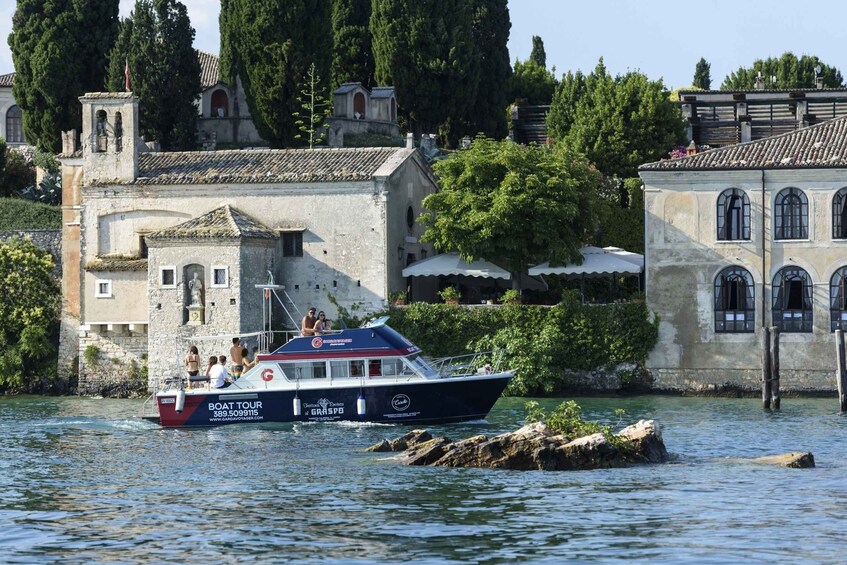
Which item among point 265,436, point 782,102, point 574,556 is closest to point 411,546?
point 574,556

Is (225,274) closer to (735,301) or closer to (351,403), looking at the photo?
(351,403)

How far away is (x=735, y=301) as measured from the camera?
2063 inches

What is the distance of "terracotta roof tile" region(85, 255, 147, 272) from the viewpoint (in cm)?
5531

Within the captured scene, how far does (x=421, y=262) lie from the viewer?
55.4 meters

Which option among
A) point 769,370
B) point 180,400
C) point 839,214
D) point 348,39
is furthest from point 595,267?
point 348,39

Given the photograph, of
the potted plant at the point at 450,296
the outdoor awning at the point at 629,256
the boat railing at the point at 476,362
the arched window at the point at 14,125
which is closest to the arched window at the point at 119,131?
the potted plant at the point at 450,296

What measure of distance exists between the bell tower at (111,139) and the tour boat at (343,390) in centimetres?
1287

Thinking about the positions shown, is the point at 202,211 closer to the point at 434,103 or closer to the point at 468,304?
the point at 468,304

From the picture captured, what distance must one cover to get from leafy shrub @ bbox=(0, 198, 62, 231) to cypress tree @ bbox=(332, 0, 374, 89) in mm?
14186

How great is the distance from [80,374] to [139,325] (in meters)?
2.47

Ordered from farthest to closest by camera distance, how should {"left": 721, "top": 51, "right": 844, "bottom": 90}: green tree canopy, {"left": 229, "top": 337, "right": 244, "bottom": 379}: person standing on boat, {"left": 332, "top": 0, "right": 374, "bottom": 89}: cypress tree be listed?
{"left": 721, "top": 51, "right": 844, "bottom": 90}: green tree canopy < {"left": 332, "top": 0, "right": 374, "bottom": 89}: cypress tree < {"left": 229, "top": 337, "right": 244, "bottom": 379}: person standing on boat

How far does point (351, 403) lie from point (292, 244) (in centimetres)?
1105

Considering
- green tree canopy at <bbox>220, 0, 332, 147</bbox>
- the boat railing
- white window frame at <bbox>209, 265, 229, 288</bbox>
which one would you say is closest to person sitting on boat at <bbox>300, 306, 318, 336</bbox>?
the boat railing

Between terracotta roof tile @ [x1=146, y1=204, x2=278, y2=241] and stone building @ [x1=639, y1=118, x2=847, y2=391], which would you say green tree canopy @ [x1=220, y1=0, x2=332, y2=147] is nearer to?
terracotta roof tile @ [x1=146, y1=204, x2=278, y2=241]
